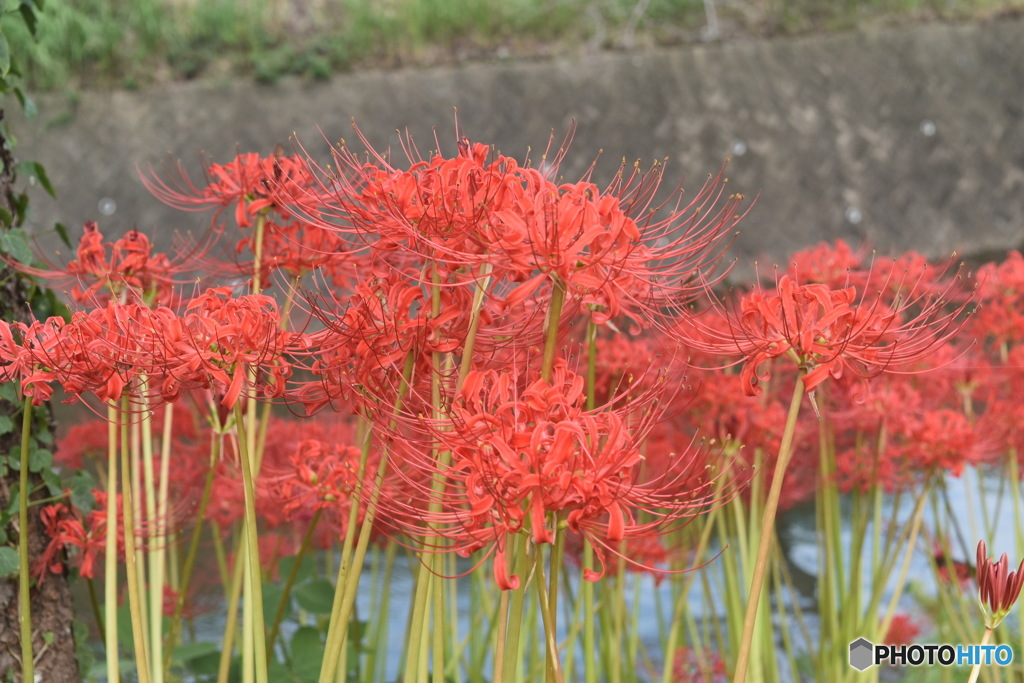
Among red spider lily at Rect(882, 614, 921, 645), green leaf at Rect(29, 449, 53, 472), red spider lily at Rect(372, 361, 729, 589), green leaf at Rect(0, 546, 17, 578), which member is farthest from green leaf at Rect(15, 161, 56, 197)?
red spider lily at Rect(882, 614, 921, 645)

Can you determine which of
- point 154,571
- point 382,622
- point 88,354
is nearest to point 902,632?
point 382,622

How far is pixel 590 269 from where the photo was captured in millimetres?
1062

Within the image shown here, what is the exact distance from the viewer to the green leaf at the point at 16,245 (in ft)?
4.90

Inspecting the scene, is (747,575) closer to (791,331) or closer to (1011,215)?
(791,331)

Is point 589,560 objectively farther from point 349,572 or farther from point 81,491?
point 81,491

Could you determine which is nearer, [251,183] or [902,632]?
[251,183]

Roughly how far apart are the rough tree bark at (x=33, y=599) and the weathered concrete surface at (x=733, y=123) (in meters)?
3.76

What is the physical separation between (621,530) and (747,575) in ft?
3.86

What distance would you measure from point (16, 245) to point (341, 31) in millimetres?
4707

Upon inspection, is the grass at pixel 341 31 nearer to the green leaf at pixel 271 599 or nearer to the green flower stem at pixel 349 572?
the green leaf at pixel 271 599

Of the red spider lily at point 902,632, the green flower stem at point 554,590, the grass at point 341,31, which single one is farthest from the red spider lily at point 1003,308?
the grass at point 341,31

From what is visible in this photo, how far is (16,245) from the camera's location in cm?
152

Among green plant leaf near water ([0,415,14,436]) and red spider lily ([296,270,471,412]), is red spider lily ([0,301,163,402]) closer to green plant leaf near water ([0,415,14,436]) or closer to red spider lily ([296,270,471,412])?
red spider lily ([296,270,471,412])

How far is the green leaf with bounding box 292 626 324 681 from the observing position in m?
1.76
